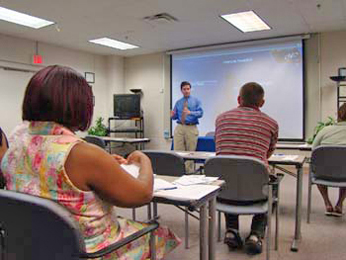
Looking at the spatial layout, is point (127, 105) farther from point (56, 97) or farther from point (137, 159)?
point (56, 97)

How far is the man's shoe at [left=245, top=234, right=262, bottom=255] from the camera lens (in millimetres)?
2391

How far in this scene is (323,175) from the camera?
2998mm

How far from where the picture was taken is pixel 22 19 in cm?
532

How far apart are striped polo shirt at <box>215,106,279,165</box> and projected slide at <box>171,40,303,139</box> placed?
165 inches

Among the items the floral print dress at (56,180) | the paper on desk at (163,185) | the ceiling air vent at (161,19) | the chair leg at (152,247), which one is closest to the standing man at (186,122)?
the ceiling air vent at (161,19)

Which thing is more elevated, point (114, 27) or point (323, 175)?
point (114, 27)

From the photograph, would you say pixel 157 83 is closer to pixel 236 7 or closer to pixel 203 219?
pixel 236 7

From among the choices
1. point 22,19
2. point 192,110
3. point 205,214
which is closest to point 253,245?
point 205,214

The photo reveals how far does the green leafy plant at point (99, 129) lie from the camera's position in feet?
24.5

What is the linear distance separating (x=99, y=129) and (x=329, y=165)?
5604mm

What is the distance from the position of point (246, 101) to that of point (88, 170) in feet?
5.42

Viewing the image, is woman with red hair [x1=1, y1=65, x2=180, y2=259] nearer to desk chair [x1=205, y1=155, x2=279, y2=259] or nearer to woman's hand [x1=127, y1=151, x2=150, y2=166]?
woman's hand [x1=127, y1=151, x2=150, y2=166]

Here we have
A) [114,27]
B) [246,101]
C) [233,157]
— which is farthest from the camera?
[114,27]

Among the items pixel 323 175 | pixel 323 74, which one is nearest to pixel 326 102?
pixel 323 74
